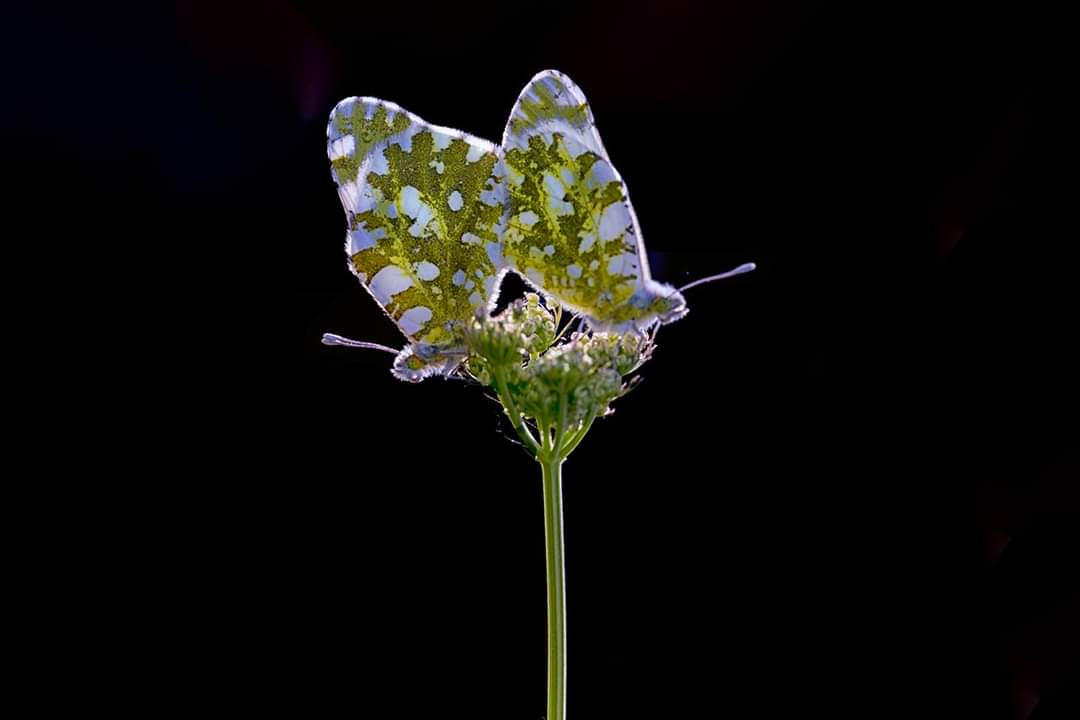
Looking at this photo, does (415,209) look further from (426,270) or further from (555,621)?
(555,621)

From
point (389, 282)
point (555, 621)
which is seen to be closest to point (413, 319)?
point (389, 282)

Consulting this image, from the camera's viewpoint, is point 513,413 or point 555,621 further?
point 513,413

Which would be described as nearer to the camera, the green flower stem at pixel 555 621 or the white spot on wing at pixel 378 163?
the green flower stem at pixel 555 621

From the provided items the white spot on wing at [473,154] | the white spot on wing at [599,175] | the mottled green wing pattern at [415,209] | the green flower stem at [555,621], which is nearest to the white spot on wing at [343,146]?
the mottled green wing pattern at [415,209]

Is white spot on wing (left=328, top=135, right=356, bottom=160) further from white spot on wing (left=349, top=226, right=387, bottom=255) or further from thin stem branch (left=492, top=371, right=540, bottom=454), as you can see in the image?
thin stem branch (left=492, top=371, right=540, bottom=454)

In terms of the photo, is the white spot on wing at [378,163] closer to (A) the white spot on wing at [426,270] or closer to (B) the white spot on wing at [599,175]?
(A) the white spot on wing at [426,270]

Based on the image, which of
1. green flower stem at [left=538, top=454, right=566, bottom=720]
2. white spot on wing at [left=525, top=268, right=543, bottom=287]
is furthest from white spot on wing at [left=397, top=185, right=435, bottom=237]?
green flower stem at [left=538, top=454, right=566, bottom=720]
